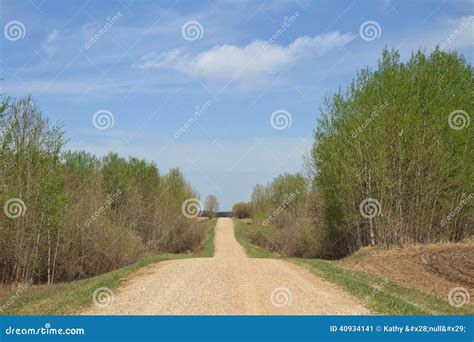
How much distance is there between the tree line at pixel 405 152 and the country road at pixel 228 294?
9461 millimetres

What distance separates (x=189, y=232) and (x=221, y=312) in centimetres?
4446

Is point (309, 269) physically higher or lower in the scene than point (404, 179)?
lower

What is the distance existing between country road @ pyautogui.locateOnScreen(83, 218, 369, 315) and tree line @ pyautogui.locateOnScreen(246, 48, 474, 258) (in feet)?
31.0

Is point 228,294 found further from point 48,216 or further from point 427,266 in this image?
point 48,216

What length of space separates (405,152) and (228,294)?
16410 mm

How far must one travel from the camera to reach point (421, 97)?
27828 millimetres

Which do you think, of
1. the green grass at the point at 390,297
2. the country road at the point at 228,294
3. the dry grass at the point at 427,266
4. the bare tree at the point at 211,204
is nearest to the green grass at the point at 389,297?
the green grass at the point at 390,297

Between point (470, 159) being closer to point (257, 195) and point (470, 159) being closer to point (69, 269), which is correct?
point (69, 269)

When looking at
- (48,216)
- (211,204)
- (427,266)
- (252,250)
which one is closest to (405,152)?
(427,266)

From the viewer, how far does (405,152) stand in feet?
87.1

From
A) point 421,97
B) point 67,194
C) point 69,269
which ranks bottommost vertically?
point 69,269

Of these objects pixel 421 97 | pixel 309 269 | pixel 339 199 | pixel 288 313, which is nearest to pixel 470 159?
pixel 421 97

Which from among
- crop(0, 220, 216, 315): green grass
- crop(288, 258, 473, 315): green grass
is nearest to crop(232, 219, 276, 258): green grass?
crop(0, 220, 216, 315): green grass

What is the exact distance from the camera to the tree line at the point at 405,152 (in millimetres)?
26344
